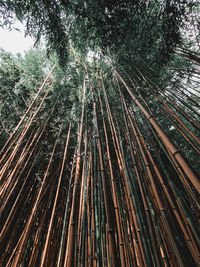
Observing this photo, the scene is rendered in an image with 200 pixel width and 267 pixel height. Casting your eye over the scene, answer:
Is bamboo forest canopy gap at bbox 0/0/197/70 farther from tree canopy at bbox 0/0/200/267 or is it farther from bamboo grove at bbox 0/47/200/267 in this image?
bamboo grove at bbox 0/47/200/267

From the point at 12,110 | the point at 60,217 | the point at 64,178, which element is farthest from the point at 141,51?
the point at 12,110

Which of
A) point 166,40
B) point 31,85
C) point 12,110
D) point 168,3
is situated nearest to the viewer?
point 168,3

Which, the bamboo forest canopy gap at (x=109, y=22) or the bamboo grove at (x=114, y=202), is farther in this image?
the bamboo forest canopy gap at (x=109, y=22)

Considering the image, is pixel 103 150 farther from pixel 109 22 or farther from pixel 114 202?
pixel 109 22

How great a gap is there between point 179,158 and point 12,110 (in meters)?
4.40

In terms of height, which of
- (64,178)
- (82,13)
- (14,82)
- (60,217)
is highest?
(14,82)

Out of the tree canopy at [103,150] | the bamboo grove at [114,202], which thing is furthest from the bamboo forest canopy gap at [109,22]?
the bamboo grove at [114,202]

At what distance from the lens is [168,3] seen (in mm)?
1664

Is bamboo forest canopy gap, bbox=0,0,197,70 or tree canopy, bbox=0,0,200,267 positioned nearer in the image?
tree canopy, bbox=0,0,200,267

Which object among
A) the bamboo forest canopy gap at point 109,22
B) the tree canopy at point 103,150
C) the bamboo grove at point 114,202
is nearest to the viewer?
the bamboo grove at point 114,202

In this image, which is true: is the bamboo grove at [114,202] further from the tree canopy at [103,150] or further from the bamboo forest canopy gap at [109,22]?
the bamboo forest canopy gap at [109,22]

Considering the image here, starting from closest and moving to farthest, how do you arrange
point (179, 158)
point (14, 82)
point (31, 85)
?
1. point (179, 158)
2. point (31, 85)
3. point (14, 82)

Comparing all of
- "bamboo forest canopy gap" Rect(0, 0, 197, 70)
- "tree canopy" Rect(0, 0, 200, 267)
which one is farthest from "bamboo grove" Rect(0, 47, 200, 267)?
"bamboo forest canopy gap" Rect(0, 0, 197, 70)

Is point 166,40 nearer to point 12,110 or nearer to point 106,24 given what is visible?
point 106,24
